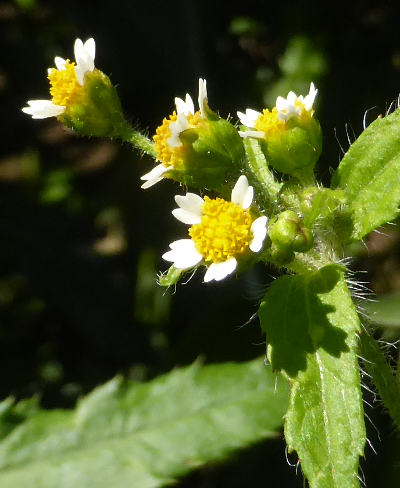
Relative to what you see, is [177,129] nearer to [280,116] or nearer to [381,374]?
[280,116]

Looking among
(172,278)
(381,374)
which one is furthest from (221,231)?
(381,374)

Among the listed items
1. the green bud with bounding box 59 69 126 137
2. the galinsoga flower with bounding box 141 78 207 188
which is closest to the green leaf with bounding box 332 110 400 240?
the galinsoga flower with bounding box 141 78 207 188

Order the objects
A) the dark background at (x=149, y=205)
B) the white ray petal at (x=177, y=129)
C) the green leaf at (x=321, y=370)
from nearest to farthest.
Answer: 1. the green leaf at (x=321, y=370)
2. the white ray petal at (x=177, y=129)
3. the dark background at (x=149, y=205)

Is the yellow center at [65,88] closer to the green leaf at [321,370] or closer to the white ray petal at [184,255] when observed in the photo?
the white ray petal at [184,255]

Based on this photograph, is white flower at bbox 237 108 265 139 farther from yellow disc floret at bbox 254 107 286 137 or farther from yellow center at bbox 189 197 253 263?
yellow center at bbox 189 197 253 263

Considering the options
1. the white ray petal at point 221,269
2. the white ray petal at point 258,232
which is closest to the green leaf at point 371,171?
the white ray petal at point 258,232
